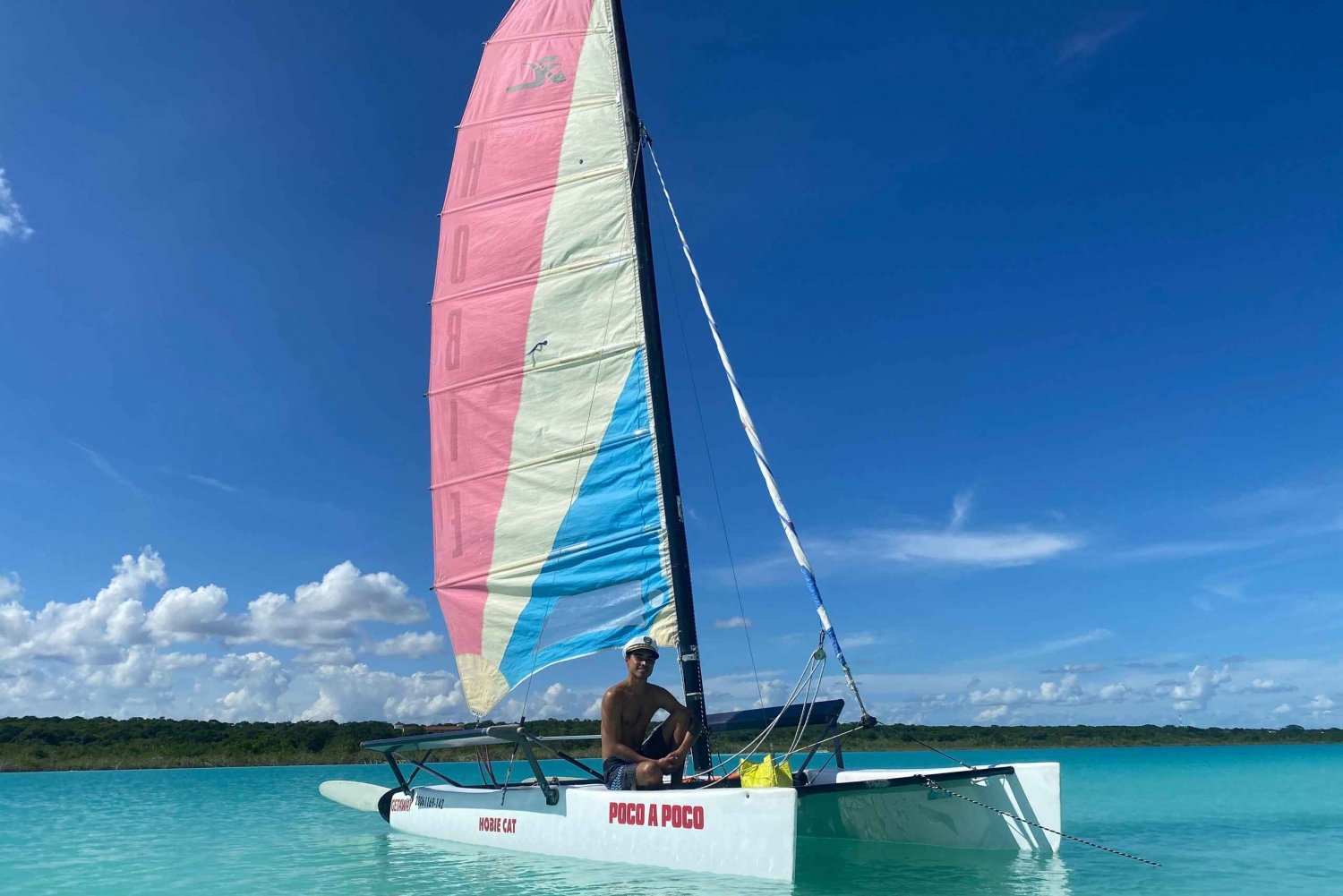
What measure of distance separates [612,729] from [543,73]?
7553 millimetres

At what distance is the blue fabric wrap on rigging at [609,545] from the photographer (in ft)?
27.4

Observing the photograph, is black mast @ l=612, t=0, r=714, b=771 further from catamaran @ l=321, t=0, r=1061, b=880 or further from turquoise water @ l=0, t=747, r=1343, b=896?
turquoise water @ l=0, t=747, r=1343, b=896

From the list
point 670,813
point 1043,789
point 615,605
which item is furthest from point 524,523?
point 1043,789

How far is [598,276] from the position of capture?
9312 mm

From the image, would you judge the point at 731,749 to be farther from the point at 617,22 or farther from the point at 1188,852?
the point at 617,22

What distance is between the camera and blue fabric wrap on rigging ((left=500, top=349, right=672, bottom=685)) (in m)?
8.34

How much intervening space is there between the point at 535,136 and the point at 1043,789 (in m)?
8.34

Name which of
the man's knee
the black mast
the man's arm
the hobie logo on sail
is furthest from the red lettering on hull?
the hobie logo on sail

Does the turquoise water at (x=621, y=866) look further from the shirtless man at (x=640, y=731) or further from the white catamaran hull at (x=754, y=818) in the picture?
the shirtless man at (x=640, y=731)

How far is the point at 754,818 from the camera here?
217 inches

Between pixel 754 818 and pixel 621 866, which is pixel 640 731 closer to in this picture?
pixel 621 866

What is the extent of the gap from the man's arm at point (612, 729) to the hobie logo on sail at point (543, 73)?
708 cm

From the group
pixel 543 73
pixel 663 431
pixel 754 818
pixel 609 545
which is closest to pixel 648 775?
pixel 754 818

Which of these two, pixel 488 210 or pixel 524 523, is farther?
pixel 488 210
